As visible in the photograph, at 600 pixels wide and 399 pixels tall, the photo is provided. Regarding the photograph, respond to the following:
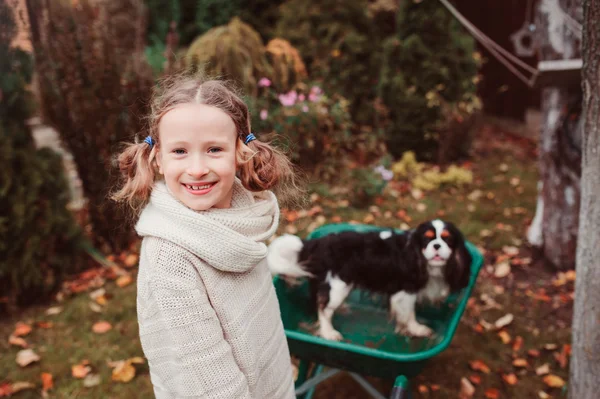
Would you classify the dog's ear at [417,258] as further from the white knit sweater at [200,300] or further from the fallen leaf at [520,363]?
the fallen leaf at [520,363]

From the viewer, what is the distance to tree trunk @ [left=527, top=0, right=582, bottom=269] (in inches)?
134

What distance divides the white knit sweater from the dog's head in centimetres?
97

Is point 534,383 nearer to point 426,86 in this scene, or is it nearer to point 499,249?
point 499,249

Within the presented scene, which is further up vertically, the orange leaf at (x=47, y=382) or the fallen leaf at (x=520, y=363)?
the orange leaf at (x=47, y=382)

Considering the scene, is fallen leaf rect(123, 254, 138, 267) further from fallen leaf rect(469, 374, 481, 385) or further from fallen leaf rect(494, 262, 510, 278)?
fallen leaf rect(494, 262, 510, 278)

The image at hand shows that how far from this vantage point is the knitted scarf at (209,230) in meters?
1.32

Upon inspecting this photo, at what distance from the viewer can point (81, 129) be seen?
Answer: 3.83 metres

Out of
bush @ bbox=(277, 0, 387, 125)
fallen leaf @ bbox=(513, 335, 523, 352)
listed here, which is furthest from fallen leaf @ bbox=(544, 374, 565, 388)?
bush @ bbox=(277, 0, 387, 125)

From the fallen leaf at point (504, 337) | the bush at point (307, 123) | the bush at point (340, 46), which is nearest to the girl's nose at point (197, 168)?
the fallen leaf at point (504, 337)

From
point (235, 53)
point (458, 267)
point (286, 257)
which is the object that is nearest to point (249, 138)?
point (286, 257)

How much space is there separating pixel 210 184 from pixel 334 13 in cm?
594

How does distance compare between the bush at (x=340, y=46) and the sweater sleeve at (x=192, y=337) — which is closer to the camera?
the sweater sleeve at (x=192, y=337)

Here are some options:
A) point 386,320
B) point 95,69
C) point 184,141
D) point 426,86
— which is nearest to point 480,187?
point 426,86

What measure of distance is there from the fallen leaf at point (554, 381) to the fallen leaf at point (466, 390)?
0.42 metres
